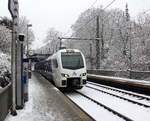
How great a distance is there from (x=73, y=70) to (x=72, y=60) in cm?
87

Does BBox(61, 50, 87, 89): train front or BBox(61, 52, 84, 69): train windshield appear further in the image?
BBox(61, 52, 84, 69): train windshield

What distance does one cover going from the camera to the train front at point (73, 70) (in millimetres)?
17484

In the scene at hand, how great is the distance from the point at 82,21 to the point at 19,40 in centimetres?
4801

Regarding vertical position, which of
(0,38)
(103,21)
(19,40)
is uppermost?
(103,21)

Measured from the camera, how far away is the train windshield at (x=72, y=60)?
58.8ft

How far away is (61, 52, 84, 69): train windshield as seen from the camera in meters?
17.9

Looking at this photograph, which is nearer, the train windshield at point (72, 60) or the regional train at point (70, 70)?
the regional train at point (70, 70)

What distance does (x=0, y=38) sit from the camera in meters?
29.7

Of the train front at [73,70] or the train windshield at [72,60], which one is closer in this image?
the train front at [73,70]

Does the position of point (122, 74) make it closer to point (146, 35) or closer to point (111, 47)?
point (146, 35)

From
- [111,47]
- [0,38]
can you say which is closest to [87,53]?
[111,47]

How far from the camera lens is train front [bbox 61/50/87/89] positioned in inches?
688

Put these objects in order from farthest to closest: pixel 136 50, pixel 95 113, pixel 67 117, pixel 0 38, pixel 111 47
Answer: pixel 111 47
pixel 136 50
pixel 0 38
pixel 95 113
pixel 67 117

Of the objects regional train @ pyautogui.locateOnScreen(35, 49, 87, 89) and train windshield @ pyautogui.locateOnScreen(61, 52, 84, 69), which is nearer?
regional train @ pyautogui.locateOnScreen(35, 49, 87, 89)
